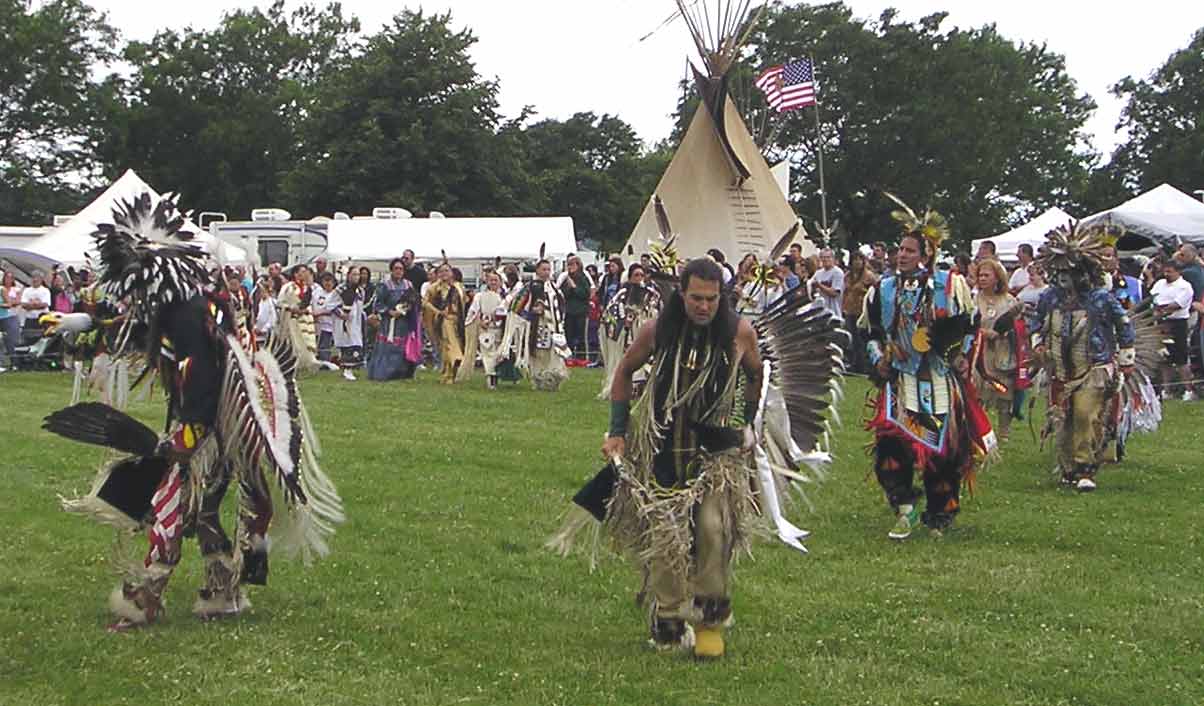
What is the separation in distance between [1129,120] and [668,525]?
160ft

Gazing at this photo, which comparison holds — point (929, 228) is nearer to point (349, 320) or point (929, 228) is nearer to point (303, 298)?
point (303, 298)

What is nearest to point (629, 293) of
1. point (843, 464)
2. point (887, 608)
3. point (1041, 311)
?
point (843, 464)

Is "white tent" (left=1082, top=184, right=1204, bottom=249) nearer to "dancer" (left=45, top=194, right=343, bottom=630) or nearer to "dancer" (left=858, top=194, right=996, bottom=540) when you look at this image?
"dancer" (left=858, top=194, right=996, bottom=540)

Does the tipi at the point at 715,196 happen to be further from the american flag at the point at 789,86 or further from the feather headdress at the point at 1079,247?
the feather headdress at the point at 1079,247

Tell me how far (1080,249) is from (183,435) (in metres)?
5.62

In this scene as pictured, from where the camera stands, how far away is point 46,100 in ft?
149

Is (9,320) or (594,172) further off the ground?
(594,172)

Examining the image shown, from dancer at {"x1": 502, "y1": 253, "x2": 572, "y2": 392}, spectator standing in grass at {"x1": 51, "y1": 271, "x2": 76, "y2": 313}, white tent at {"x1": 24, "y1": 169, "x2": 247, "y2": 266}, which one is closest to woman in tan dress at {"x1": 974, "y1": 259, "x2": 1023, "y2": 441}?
dancer at {"x1": 502, "y1": 253, "x2": 572, "y2": 392}

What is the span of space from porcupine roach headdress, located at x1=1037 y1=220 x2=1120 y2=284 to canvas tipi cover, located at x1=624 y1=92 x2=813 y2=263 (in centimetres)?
1224

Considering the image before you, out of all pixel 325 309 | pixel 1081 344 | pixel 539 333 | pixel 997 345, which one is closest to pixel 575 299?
pixel 539 333

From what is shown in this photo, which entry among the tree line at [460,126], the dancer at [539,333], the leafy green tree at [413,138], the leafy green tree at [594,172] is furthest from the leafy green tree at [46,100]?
the dancer at [539,333]

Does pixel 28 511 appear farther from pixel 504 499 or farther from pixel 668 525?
pixel 668 525

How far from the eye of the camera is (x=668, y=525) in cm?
479

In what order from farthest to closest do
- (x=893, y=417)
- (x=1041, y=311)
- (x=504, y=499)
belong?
(x=1041, y=311) → (x=504, y=499) → (x=893, y=417)
